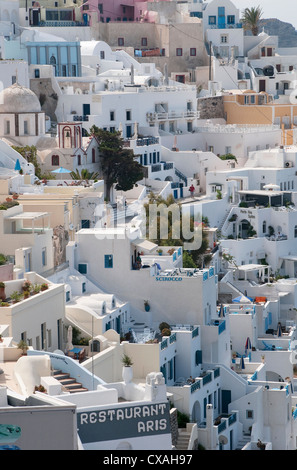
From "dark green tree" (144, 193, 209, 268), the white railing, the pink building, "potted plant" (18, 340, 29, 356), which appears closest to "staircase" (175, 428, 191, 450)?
"potted plant" (18, 340, 29, 356)

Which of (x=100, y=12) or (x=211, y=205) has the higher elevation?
(x=100, y=12)

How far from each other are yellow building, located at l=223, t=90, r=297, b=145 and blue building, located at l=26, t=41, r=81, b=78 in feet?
28.1

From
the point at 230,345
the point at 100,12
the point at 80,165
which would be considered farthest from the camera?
the point at 100,12

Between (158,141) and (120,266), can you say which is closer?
(120,266)

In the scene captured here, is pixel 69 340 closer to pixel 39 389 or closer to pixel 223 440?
pixel 223 440

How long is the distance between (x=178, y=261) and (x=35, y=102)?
42.4ft

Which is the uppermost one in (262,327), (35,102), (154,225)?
(35,102)

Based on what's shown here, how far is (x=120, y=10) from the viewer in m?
82.9

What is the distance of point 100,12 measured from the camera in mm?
81625

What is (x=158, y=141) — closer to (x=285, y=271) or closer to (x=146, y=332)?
(x=285, y=271)

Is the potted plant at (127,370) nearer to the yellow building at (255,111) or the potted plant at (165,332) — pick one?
the potted plant at (165,332)

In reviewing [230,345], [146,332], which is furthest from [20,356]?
[230,345]

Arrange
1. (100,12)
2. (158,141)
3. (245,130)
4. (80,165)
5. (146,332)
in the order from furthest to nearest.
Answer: (100,12), (245,130), (158,141), (80,165), (146,332)

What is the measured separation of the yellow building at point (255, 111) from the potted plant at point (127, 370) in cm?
3621
